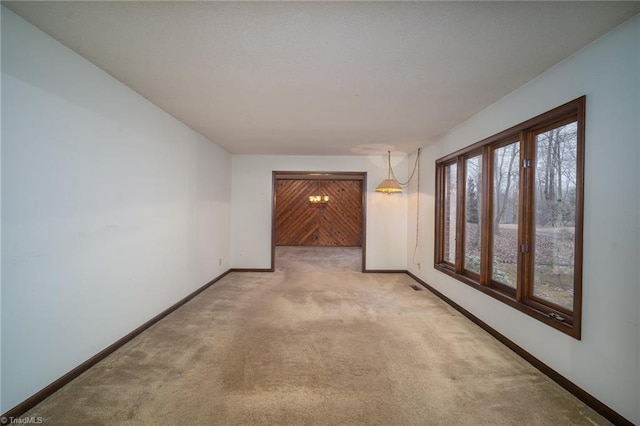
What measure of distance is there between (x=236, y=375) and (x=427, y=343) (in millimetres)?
1798

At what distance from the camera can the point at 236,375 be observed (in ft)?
7.01

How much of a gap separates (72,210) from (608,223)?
3735 millimetres

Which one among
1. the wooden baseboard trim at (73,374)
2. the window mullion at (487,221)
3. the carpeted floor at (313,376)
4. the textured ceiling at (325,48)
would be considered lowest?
the carpeted floor at (313,376)

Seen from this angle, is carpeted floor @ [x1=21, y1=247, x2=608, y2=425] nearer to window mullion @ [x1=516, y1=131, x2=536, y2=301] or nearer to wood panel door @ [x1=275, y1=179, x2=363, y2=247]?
window mullion @ [x1=516, y1=131, x2=536, y2=301]

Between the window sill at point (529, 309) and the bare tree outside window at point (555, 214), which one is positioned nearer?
the window sill at point (529, 309)

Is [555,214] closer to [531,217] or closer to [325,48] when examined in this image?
[531,217]

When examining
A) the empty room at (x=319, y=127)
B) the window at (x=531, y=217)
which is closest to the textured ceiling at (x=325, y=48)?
the empty room at (x=319, y=127)

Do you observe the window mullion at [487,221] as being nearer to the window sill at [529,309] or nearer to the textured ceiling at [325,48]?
the window sill at [529,309]

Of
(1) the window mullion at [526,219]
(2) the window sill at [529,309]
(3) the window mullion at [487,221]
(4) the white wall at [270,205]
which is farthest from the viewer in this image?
(4) the white wall at [270,205]

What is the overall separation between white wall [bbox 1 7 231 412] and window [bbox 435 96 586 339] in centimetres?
369

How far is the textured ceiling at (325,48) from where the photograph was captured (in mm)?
1596

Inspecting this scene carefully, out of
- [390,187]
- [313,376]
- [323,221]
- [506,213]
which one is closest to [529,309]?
[506,213]

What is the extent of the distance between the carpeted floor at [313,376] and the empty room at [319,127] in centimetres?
2

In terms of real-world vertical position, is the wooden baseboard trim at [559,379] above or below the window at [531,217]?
below
